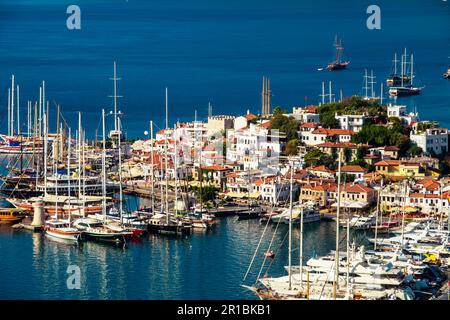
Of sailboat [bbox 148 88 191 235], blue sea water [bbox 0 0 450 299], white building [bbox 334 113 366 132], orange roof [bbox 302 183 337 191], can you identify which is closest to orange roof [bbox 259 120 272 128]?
white building [bbox 334 113 366 132]

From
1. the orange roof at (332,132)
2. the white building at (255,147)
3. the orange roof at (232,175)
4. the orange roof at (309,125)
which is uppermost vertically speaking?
the orange roof at (309,125)

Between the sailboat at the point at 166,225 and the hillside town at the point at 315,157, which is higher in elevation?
the hillside town at the point at 315,157

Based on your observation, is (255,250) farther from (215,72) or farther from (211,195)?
(215,72)

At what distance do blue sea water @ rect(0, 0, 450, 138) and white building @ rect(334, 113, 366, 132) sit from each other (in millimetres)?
9906

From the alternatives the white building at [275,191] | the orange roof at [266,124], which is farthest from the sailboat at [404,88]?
the white building at [275,191]

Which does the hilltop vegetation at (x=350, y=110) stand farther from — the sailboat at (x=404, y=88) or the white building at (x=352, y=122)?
the sailboat at (x=404, y=88)

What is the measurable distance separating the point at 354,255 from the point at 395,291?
5.22 ft

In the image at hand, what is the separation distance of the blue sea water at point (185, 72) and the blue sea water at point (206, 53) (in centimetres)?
10

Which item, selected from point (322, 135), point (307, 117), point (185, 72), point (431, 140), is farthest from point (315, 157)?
point (185, 72)

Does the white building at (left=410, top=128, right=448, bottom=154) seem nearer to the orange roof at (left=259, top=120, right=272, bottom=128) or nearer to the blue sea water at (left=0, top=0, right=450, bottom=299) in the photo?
the orange roof at (left=259, top=120, right=272, bottom=128)

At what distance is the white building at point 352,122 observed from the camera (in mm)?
35688

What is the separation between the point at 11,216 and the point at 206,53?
176 ft

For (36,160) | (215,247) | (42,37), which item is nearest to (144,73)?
(42,37)

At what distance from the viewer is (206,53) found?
81.8m
